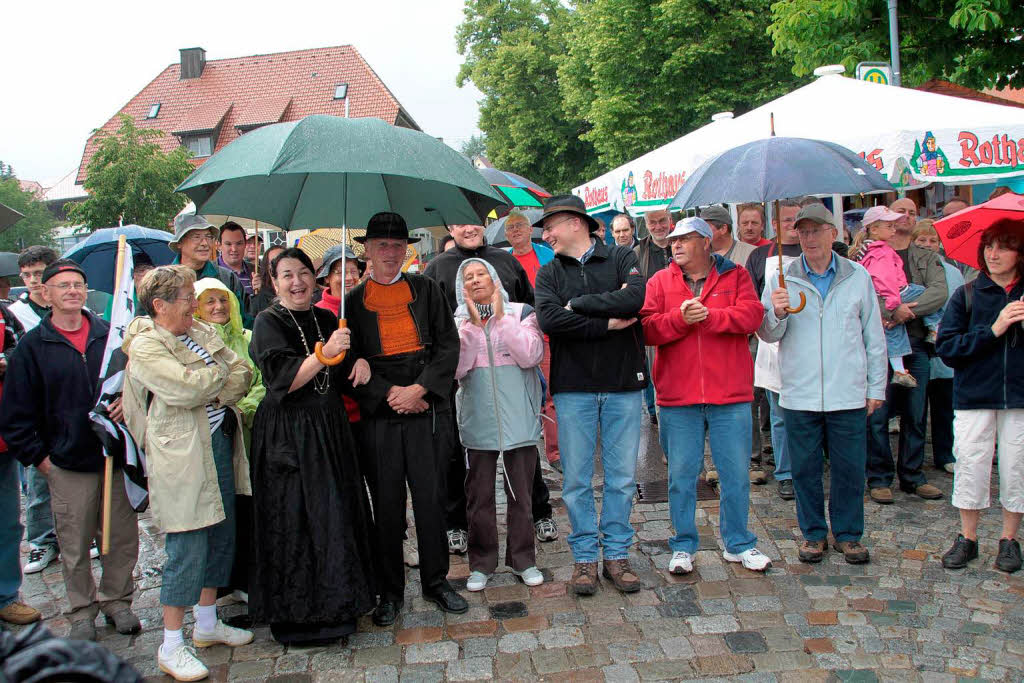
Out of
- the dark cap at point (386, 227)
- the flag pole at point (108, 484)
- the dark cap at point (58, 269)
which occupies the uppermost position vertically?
the dark cap at point (386, 227)

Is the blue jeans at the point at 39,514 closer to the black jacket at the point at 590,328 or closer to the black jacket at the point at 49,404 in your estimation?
the black jacket at the point at 49,404

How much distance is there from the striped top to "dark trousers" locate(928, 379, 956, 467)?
16.8ft

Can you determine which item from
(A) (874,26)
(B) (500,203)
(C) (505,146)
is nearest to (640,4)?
(A) (874,26)

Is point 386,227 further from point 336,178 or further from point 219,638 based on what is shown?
point 219,638

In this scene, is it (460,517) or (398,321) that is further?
(460,517)

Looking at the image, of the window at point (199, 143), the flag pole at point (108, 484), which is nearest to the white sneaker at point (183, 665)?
the flag pole at point (108, 484)

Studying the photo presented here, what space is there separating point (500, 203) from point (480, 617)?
7.10 ft

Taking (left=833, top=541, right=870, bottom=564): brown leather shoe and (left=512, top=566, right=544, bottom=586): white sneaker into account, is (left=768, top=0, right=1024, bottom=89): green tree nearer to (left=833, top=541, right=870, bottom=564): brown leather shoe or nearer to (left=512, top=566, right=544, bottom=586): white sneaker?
(left=833, top=541, right=870, bottom=564): brown leather shoe

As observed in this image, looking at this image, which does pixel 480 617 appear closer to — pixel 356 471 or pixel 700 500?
pixel 356 471

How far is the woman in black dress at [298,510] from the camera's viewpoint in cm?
402

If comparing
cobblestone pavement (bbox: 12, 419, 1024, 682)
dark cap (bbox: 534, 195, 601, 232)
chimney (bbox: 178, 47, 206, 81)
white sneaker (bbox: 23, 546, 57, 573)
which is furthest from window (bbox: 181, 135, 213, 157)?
dark cap (bbox: 534, 195, 601, 232)

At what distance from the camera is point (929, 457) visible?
22.1 feet

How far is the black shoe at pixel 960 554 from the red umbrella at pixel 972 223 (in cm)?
158

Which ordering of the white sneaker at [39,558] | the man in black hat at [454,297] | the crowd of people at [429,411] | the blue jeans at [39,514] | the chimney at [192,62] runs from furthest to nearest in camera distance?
the chimney at [192,62] < the blue jeans at [39,514] < the white sneaker at [39,558] < the man in black hat at [454,297] < the crowd of people at [429,411]
